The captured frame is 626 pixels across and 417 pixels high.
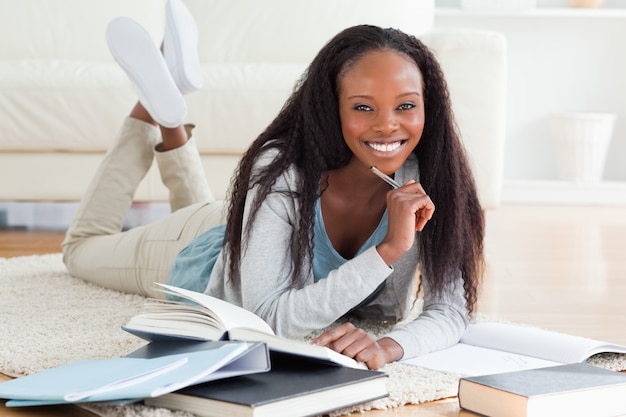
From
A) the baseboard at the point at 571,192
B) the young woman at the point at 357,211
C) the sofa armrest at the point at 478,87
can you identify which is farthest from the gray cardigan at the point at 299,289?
the baseboard at the point at 571,192

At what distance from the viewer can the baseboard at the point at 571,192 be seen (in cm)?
436

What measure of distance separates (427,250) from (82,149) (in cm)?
168

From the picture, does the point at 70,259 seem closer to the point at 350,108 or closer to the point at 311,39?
the point at 350,108

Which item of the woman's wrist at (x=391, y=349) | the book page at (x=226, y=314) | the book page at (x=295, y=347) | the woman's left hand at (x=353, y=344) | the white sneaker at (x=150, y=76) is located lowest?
the woman's wrist at (x=391, y=349)

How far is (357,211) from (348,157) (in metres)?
0.11

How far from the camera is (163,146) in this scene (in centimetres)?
218

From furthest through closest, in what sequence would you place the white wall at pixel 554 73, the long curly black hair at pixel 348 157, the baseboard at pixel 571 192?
the white wall at pixel 554 73 → the baseboard at pixel 571 192 → the long curly black hair at pixel 348 157

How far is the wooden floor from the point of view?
1842 millimetres

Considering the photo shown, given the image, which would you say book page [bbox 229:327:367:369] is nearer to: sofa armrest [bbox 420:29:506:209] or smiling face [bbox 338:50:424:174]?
smiling face [bbox 338:50:424:174]

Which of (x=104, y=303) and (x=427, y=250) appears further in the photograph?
(x=104, y=303)

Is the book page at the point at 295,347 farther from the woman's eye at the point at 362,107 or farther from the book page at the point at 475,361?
the woman's eye at the point at 362,107

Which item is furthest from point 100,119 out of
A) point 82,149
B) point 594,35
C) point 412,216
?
point 594,35

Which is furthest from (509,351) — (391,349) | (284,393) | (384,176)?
(284,393)

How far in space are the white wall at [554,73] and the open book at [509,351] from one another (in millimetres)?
3191
